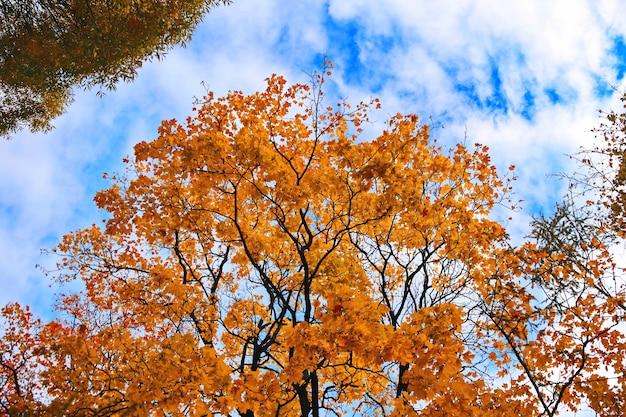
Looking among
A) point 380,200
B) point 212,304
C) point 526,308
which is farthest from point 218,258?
point 526,308

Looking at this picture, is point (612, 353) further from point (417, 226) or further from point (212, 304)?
point (212, 304)

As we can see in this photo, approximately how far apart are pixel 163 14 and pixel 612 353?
10942 mm

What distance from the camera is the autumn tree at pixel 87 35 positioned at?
863 centimetres

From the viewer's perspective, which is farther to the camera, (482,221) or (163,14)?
(482,221)

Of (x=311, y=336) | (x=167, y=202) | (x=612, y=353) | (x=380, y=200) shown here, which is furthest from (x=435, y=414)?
(x=167, y=202)

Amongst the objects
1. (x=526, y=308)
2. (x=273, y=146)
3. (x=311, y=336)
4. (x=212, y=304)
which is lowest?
(x=311, y=336)

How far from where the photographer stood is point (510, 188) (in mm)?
9891

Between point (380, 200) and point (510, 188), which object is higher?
point (510, 188)

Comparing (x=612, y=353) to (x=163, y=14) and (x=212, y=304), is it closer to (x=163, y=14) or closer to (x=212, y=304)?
(x=212, y=304)

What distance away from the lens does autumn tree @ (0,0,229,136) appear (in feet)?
28.3

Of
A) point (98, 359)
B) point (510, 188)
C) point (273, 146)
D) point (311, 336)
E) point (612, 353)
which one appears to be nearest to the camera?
point (311, 336)

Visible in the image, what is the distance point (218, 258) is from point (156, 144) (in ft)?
10.4

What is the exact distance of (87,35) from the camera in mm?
8555

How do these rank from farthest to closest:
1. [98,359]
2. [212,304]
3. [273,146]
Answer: [212,304] < [273,146] < [98,359]
